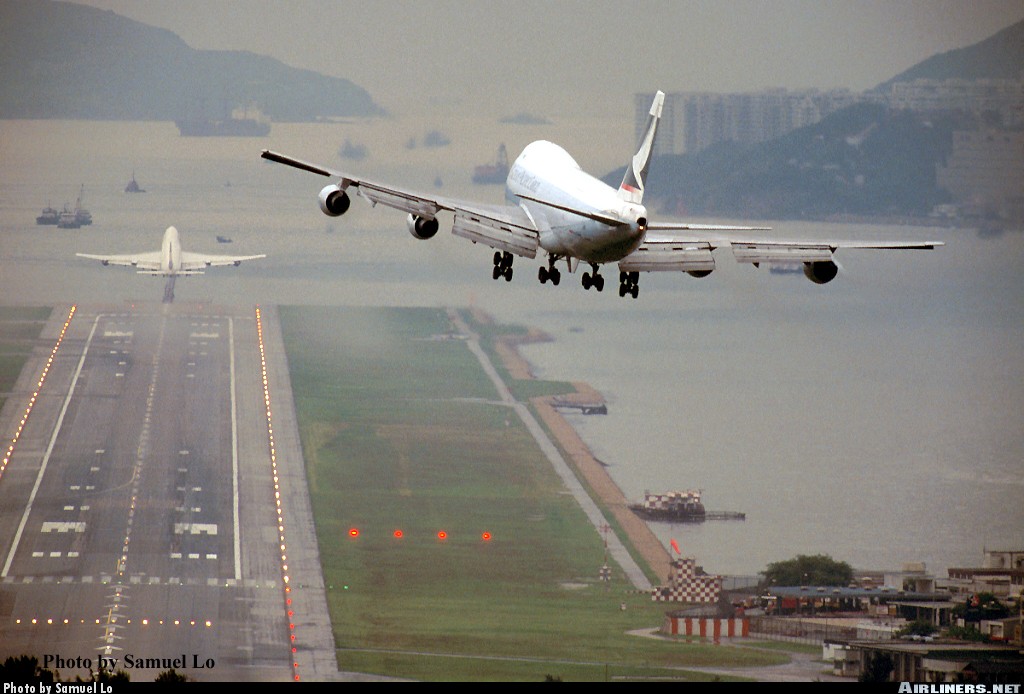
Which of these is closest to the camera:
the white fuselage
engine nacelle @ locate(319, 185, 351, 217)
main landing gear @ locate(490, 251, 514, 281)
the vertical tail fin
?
the white fuselage

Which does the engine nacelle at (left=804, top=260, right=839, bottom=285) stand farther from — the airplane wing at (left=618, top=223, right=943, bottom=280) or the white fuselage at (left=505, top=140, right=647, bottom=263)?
the white fuselage at (left=505, top=140, right=647, bottom=263)

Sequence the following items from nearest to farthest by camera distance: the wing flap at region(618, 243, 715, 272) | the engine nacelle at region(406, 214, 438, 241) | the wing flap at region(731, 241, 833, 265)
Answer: the wing flap at region(618, 243, 715, 272) → the wing flap at region(731, 241, 833, 265) → the engine nacelle at region(406, 214, 438, 241)

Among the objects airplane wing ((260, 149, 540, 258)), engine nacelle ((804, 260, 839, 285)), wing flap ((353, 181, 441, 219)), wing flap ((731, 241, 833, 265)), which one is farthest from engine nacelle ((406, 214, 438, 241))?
engine nacelle ((804, 260, 839, 285))

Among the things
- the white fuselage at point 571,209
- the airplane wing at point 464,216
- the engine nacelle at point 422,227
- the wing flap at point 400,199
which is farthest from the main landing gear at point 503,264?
the wing flap at point 400,199

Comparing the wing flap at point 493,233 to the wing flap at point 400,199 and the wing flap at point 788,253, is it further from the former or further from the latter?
the wing flap at point 788,253

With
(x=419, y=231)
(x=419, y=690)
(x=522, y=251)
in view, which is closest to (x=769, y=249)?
(x=522, y=251)
